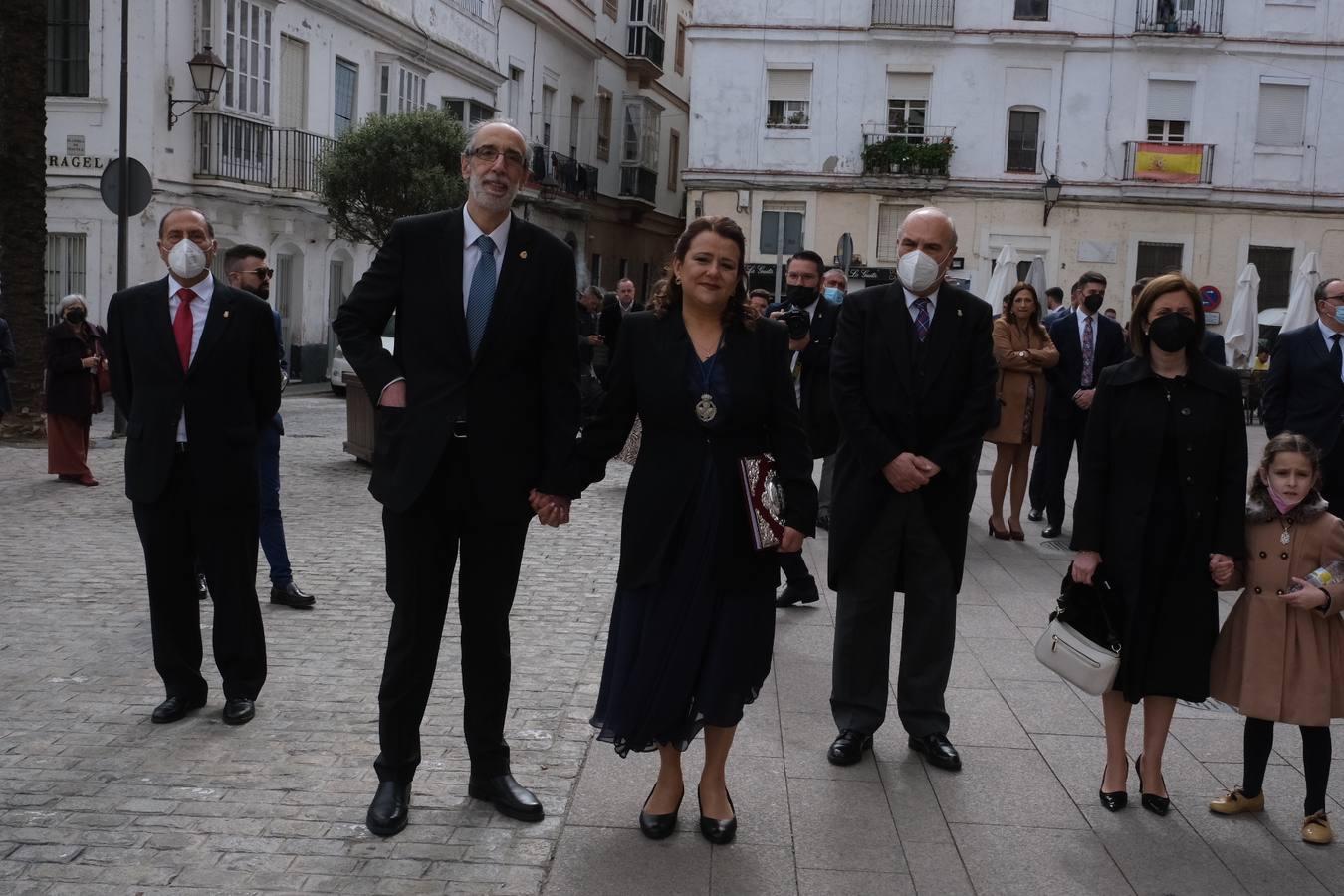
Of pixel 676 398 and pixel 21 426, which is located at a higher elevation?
pixel 676 398

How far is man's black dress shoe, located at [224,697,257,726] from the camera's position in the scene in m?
5.66

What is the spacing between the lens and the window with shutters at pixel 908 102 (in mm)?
34219

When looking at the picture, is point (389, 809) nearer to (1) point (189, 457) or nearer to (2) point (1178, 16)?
(1) point (189, 457)

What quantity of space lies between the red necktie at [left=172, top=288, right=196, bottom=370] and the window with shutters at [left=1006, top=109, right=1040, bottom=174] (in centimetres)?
3054

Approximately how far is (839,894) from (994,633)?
3814 millimetres

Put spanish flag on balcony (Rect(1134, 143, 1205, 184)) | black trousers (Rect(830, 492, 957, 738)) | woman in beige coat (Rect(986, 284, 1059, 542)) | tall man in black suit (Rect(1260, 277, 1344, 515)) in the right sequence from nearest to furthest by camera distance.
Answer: black trousers (Rect(830, 492, 957, 738)) → tall man in black suit (Rect(1260, 277, 1344, 515)) → woman in beige coat (Rect(986, 284, 1059, 542)) → spanish flag on balcony (Rect(1134, 143, 1205, 184))

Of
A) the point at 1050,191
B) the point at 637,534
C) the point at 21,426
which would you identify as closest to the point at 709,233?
the point at 637,534

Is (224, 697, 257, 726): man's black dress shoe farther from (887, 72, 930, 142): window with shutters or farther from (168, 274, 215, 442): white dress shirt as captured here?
(887, 72, 930, 142): window with shutters

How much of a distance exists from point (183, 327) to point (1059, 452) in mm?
7658

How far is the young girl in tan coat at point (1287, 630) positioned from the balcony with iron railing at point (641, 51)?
41432 mm

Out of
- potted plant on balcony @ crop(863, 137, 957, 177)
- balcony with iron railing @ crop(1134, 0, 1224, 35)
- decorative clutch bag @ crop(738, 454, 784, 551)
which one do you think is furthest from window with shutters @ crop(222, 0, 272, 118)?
decorative clutch bag @ crop(738, 454, 784, 551)

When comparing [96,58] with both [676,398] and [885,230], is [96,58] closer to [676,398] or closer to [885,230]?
[885,230]

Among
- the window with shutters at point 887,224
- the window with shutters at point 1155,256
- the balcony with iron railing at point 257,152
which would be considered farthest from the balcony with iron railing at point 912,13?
the balcony with iron railing at point 257,152

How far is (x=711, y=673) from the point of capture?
14.8 ft
